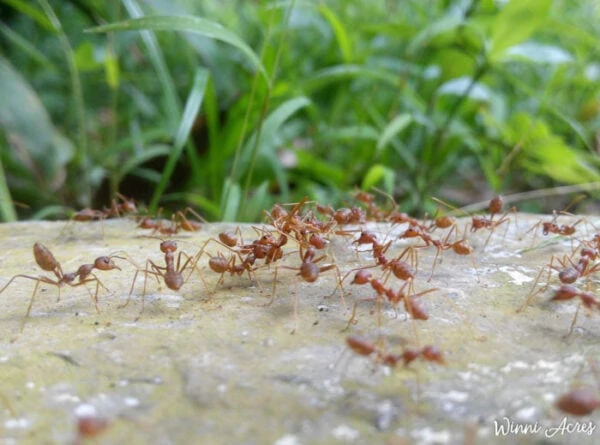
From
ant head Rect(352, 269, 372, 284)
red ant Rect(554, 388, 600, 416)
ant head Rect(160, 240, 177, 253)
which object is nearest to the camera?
red ant Rect(554, 388, 600, 416)

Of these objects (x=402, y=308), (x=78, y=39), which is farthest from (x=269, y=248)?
(x=78, y=39)

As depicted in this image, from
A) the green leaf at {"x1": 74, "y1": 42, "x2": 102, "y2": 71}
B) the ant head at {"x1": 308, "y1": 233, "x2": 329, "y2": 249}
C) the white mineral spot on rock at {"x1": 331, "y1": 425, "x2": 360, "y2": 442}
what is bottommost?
the white mineral spot on rock at {"x1": 331, "y1": 425, "x2": 360, "y2": 442}

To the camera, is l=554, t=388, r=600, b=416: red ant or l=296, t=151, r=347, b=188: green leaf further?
l=296, t=151, r=347, b=188: green leaf

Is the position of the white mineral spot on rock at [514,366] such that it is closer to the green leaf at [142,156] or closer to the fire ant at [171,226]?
the fire ant at [171,226]

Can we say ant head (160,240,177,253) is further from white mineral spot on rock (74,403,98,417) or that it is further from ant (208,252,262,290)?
white mineral spot on rock (74,403,98,417)

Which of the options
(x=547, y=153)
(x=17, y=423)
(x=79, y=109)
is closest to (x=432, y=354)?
(x=17, y=423)

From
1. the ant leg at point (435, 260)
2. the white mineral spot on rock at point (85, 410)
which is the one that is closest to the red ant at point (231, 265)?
the ant leg at point (435, 260)

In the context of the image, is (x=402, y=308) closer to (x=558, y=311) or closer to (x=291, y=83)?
(x=558, y=311)

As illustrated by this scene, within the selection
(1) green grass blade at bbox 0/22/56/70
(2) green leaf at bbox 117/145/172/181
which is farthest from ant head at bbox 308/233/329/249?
(1) green grass blade at bbox 0/22/56/70
